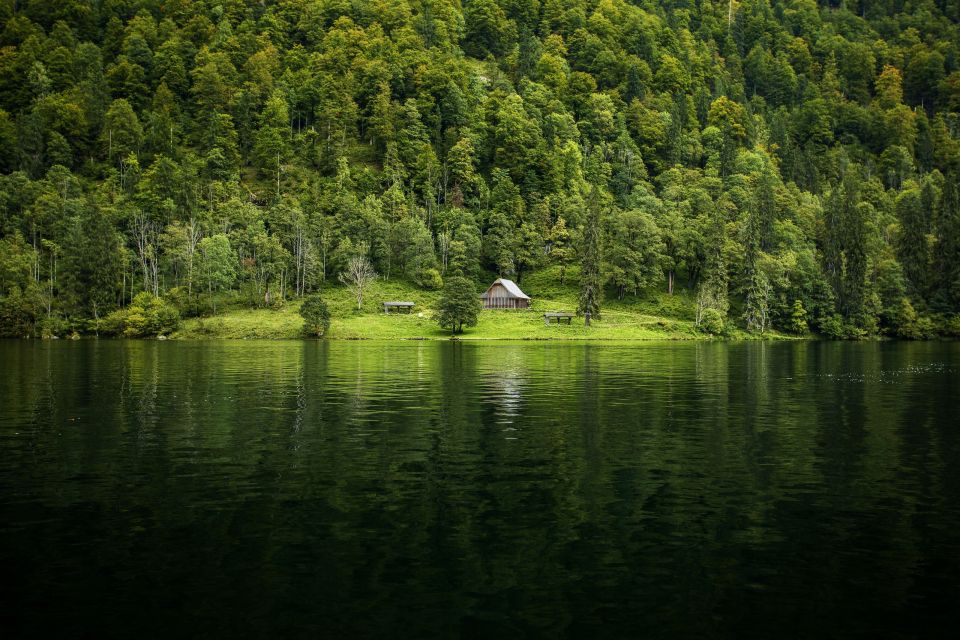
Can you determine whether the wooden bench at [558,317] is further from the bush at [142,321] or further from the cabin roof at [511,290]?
the bush at [142,321]

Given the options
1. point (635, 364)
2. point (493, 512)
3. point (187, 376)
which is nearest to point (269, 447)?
point (493, 512)

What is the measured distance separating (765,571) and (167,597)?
49.3 feet

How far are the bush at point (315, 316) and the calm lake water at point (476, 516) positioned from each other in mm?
92239

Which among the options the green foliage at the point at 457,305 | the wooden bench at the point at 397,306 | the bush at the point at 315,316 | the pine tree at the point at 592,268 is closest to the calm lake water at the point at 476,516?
the green foliage at the point at 457,305

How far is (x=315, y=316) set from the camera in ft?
475

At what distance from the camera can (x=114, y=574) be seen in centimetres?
1888

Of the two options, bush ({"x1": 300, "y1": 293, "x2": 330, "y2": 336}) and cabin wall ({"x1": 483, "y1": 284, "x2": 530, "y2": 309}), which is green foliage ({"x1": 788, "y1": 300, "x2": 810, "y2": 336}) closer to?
cabin wall ({"x1": 483, "y1": 284, "x2": 530, "y2": 309})

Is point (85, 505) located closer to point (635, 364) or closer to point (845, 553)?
point (845, 553)

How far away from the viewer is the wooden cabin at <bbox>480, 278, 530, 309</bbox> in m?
178

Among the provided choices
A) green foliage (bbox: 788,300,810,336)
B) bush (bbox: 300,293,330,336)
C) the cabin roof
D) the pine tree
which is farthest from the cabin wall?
green foliage (bbox: 788,300,810,336)

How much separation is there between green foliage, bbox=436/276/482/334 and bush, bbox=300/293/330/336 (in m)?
22.4

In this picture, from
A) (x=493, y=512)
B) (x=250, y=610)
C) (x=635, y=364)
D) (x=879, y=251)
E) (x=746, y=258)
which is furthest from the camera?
(x=879, y=251)

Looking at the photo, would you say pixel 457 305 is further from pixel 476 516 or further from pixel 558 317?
pixel 476 516

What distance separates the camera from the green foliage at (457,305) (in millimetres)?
144125
